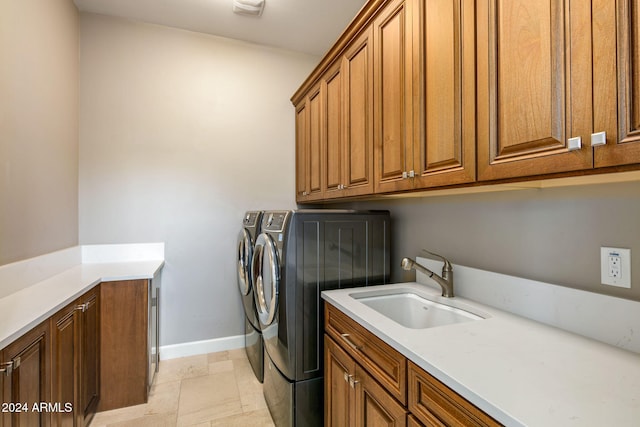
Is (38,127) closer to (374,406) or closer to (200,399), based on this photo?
(200,399)

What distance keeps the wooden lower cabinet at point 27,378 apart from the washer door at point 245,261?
120 centimetres

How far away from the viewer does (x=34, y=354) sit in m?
1.17

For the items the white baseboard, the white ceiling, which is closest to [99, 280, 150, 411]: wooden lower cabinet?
the white baseboard

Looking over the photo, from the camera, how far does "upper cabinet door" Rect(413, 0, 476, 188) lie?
3.41 ft

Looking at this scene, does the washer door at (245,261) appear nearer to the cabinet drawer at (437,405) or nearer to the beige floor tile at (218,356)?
the beige floor tile at (218,356)

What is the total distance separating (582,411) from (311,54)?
3.29m

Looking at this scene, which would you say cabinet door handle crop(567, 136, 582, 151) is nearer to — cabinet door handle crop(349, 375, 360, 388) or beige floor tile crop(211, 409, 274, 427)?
cabinet door handle crop(349, 375, 360, 388)

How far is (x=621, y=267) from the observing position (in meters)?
0.95

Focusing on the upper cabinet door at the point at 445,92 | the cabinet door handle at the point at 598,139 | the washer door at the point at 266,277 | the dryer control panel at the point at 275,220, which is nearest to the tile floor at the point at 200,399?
the washer door at the point at 266,277

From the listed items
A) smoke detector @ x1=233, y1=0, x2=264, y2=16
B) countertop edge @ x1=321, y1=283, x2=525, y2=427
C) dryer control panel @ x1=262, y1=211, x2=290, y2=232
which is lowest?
countertop edge @ x1=321, y1=283, x2=525, y2=427

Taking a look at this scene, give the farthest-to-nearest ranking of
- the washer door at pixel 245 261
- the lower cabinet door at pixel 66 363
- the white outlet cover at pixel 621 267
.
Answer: the washer door at pixel 245 261 < the lower cabinet door at pixel 66 363 < the white outlet cover at pixel 621 267

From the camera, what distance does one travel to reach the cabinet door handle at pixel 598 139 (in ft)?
2.27

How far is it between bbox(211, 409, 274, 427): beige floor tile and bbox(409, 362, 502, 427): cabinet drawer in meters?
1.32

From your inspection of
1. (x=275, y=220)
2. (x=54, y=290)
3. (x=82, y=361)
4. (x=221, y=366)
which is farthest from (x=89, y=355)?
(x=275, y=220)
